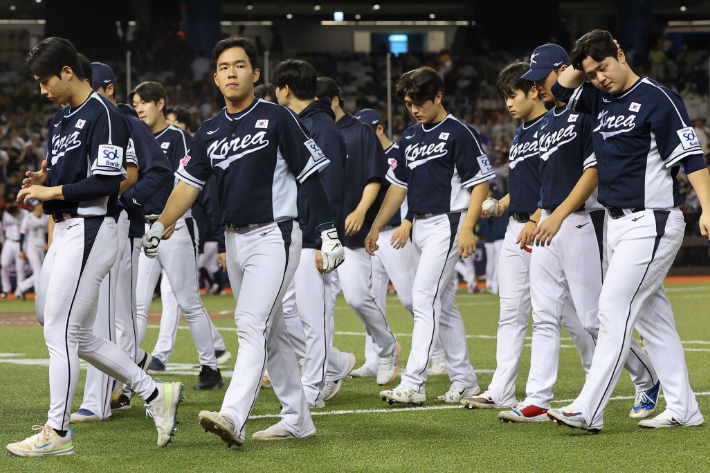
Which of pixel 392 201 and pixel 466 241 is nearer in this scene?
pixel 466 241

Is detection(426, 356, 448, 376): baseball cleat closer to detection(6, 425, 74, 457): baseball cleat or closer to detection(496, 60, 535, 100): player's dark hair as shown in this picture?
detection(496, 60, 535, 100): player's dark hair

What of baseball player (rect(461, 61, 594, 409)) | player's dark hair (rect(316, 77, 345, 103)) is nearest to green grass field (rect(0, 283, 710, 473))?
baseball player (rect(461, 61, 594, 409))

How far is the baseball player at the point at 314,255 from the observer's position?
630 cm

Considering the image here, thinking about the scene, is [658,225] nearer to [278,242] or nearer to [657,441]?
[657,441]

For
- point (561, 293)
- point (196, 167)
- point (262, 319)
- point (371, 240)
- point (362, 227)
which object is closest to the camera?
point (262, 319)

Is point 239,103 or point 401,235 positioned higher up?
point 239,103

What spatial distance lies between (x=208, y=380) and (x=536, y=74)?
3.65 meters

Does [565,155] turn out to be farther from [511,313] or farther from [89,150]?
[89,150]

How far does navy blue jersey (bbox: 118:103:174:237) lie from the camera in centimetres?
623

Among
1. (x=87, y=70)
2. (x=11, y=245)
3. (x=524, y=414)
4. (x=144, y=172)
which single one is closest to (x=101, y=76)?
(x=144, y=172)

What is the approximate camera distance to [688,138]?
16.0 ft

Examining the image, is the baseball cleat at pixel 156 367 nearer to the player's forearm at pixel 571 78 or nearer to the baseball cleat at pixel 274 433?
the baseball cleat at pixel 274 433

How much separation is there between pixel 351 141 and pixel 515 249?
1.89 metres

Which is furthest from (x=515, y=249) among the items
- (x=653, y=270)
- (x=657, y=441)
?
(x=657, y=441)
